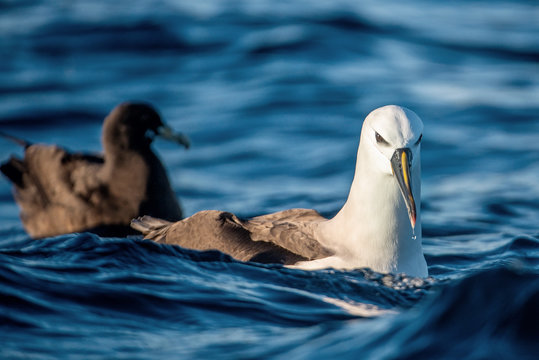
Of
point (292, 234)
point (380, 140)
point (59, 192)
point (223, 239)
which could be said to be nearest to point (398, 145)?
point (380, 140)

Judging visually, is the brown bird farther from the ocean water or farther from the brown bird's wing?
the ocean water

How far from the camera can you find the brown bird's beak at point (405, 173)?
5.14 meters

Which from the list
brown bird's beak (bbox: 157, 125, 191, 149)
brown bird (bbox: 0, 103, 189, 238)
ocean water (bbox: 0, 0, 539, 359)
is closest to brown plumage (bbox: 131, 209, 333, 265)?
ocean water (bbox: 0, 0, 539, 359)

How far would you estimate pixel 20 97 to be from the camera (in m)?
13.0

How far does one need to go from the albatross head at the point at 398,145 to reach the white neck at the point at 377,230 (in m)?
0.10

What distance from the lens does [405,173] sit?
202 inches

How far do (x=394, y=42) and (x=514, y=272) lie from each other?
10.7 metres

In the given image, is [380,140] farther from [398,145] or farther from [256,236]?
[256,236]

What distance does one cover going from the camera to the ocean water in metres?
4.26

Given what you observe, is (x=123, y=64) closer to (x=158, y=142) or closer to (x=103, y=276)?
(x=158, y=142)

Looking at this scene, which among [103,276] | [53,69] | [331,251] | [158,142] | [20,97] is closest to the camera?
[103,276]

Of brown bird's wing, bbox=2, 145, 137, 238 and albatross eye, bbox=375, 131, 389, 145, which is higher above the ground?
albatross eye, bbox=375, 131, 389, 145

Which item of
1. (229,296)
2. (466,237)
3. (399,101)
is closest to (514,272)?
(229,296)

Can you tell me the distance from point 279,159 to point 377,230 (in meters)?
5.38
